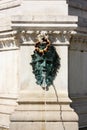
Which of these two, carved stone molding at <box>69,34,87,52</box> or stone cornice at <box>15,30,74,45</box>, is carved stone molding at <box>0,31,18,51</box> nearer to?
stone cornice at <box>15,30,74,45</box>

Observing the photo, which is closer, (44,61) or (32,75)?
(44,61)

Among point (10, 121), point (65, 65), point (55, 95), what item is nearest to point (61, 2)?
point (65, 65)

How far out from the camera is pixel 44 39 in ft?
41.5

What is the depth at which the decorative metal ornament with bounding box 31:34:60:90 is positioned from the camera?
1262 centimetres

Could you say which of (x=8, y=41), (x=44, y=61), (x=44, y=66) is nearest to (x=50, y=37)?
(x=44, y=61)

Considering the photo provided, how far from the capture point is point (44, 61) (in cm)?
1269

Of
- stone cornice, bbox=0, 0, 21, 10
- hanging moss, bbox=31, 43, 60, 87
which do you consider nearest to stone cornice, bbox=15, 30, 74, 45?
hanging moss, bbox=31, 43, 60, 87

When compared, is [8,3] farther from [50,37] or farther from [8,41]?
[50,37]

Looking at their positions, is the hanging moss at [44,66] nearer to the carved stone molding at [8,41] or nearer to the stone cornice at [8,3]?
the carved stone molding at [8,41]

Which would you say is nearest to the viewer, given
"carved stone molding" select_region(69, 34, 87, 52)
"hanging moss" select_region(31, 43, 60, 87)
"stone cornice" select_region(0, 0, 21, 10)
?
"hanging moss" select_region(31, 43, 60, 87)

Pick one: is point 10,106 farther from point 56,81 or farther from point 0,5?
point 0,5

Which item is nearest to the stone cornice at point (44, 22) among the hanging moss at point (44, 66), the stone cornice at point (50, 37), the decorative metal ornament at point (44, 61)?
the stone cornice at point (50, 37)

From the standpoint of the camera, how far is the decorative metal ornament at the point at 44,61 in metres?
12.6

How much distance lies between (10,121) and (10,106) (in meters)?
1.14
